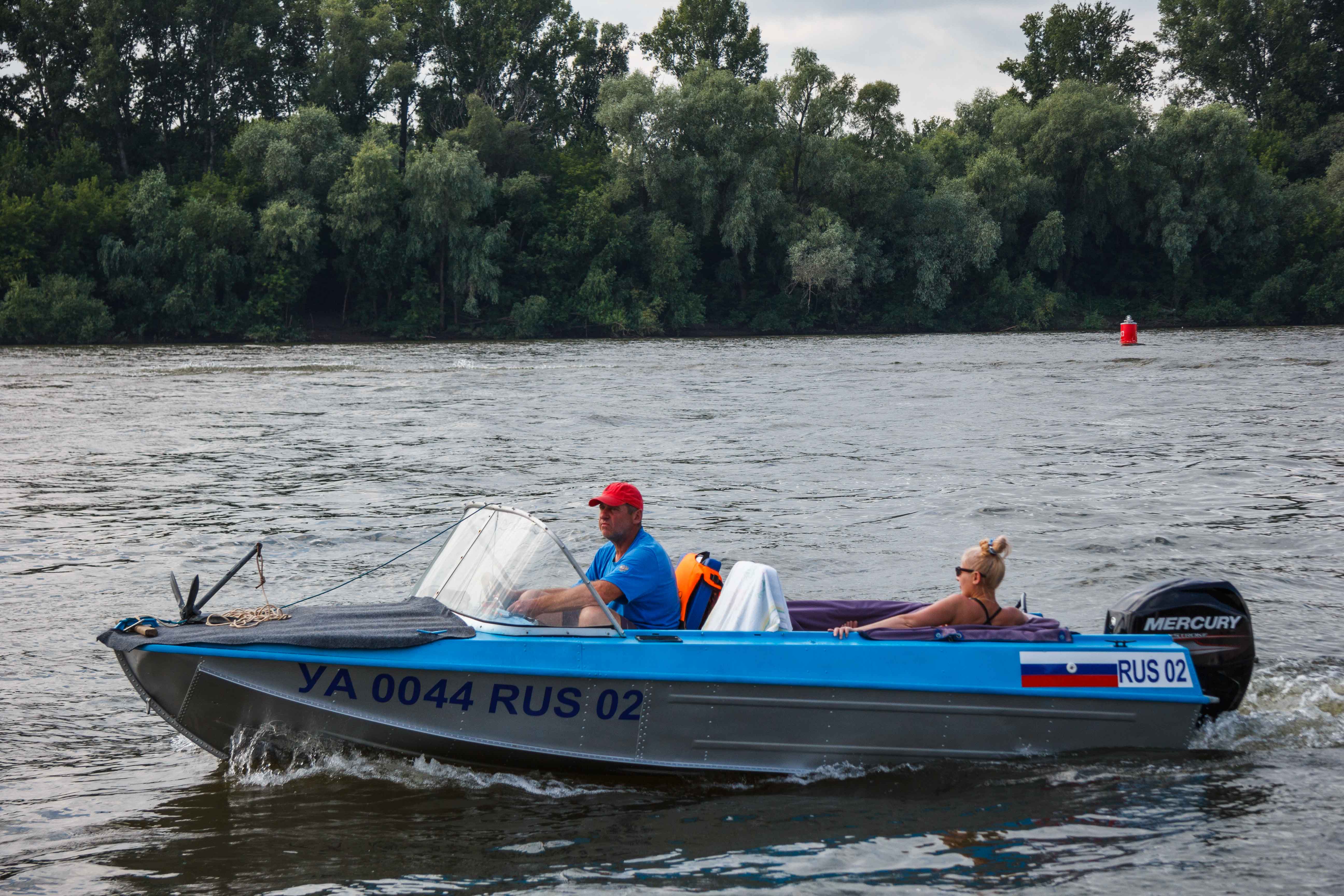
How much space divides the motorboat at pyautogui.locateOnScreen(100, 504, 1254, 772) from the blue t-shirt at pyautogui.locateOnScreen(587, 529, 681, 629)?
0.24m

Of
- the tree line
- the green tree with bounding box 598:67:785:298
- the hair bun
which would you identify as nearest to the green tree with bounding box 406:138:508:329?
the tree line

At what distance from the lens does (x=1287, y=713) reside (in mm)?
7266

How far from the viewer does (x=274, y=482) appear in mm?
15164

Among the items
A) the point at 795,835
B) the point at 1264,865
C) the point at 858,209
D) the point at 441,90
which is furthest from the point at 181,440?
the point at 441,90

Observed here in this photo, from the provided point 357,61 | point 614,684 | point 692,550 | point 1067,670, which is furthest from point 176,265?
point 1067,670

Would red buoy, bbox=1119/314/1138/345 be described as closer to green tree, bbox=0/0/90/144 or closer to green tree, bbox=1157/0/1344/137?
green tree, bbox=1157/0/1344/137

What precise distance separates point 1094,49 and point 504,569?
73373 millimetres

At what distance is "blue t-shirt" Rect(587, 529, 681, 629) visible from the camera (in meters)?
6.09

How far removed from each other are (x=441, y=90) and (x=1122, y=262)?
3417 centimetres

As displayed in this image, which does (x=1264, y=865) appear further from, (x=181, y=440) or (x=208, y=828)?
(x=181, y=440)

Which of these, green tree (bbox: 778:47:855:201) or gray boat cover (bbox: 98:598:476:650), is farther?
green tree (bbox: 778:47:855:201)

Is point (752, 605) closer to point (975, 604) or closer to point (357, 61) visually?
point (975, 604)

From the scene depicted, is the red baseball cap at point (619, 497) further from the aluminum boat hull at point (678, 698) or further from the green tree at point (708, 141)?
the green tree at point (708, 141)

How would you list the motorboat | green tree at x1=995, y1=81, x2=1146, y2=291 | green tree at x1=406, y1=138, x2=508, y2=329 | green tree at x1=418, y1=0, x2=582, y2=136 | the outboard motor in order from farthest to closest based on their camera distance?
green tree at x1=418, y1=0, x2=582, y2=136, green tree at x1=995, y1=81, x2=1146, y2=291, green tree at x1=406, y1=138, x2=508, y2=329, the outboard motor, the motorboat
